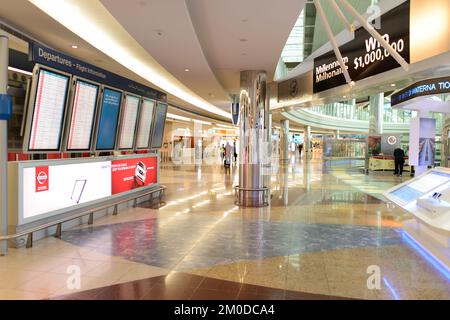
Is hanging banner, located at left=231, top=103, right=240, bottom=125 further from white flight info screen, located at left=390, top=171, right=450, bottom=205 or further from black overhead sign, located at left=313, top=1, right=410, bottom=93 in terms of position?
white flight info screen, located at left=390, top=171, right=450, bottom=205

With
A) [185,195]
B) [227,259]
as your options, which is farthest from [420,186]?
[185,195]

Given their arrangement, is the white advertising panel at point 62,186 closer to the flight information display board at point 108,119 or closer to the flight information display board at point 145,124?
the flight information display board at point 108,119

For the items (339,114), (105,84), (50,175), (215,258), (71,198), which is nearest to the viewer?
(215,258)

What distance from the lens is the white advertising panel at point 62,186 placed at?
489 cm

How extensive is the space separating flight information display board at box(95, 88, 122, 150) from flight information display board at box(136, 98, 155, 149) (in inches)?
43.6

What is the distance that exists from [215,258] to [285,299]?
4.28 feet

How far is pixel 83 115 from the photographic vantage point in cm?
605

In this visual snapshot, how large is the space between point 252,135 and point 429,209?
15.3 ft

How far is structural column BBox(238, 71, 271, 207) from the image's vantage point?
8359 millimetres

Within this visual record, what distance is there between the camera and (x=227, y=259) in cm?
428

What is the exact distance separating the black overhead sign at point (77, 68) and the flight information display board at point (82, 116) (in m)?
0.19
